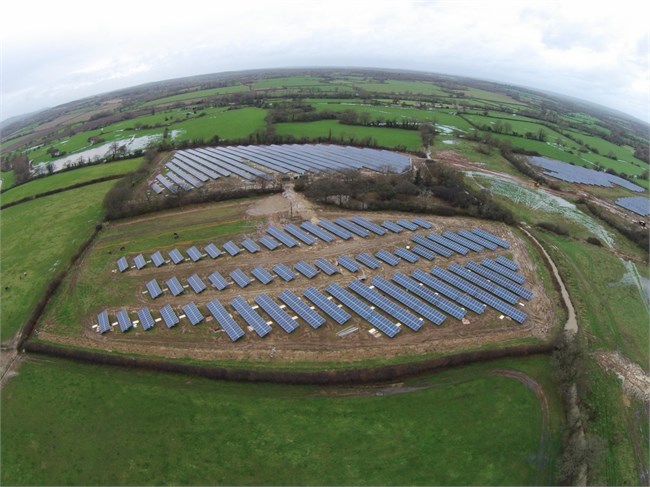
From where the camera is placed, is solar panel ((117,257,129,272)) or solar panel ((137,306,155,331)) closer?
solar panel ((137,306,155,331))

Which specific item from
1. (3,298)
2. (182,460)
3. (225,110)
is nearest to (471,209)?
(182,460)

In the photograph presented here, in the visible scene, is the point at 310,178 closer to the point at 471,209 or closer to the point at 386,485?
the point at 471,209

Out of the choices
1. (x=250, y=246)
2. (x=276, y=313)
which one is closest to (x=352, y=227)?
(x=250, y=246)

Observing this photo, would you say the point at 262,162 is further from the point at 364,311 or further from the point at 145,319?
the point at 364,311

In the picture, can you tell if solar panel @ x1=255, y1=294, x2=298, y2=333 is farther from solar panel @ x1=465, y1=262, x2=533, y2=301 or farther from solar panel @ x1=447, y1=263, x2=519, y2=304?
solar panel @ x1=465, y1=262, x2=533, y2=301

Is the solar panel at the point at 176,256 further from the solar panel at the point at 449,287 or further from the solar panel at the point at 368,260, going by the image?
the solar panel at the point at 449,287

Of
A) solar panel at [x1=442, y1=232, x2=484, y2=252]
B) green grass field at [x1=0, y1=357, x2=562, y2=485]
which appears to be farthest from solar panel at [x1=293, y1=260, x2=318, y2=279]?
solar panel at [x1=442, y1=232, x2=484, y2=252]
